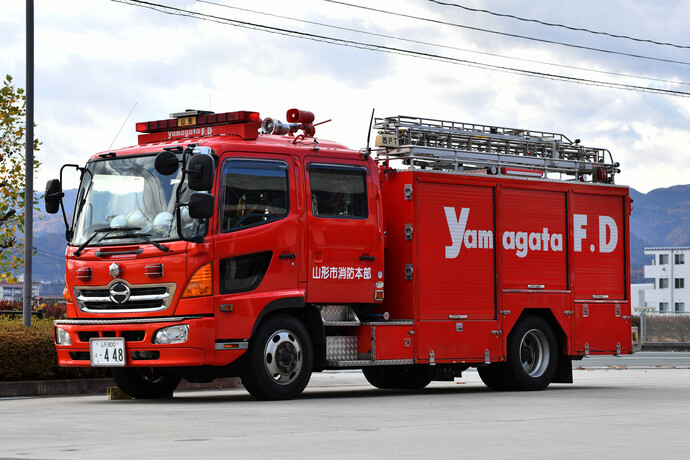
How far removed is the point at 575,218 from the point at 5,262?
12.9 meters

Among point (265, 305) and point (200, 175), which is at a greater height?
point (200, 175)

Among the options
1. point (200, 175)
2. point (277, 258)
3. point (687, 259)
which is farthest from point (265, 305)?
point (687, 259)

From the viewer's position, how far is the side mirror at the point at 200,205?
45.4 ft

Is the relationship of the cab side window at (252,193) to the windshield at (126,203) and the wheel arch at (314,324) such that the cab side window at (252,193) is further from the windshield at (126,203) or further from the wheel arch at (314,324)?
the wheel arch at (314,324)

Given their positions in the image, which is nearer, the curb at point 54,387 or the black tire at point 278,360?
the black tire at point 278,360

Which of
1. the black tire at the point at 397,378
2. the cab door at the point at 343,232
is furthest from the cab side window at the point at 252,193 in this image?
the black tire at the point at 397,378

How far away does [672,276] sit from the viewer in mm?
121812

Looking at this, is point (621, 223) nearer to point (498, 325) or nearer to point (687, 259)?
point (498, 325)

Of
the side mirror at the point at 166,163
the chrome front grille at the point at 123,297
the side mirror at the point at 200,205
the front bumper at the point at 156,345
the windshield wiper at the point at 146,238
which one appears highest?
the side mirror at the point at 166,163

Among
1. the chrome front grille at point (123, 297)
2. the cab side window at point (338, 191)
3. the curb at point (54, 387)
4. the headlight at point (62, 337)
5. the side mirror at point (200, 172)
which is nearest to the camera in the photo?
the side mirror at point (200, 172)

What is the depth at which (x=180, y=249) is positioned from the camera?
14.1m

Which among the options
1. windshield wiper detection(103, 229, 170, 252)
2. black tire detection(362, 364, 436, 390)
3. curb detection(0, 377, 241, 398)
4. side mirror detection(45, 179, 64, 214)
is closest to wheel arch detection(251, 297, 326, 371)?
windshield wiper detection(103, 229, 170, 252)

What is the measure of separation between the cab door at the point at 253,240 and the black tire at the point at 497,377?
428 cm

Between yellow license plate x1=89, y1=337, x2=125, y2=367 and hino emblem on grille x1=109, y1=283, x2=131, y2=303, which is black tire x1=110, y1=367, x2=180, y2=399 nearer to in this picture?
yellow license plate x1=89, y1=337, x2=125, y2=367
